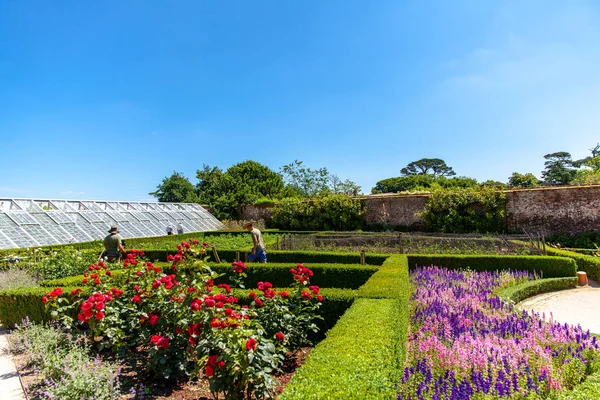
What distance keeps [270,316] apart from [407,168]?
76.1m

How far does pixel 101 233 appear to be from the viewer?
50.6 feet

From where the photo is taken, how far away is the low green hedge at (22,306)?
5.30 metres

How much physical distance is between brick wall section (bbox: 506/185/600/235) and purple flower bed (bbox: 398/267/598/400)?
560 inches

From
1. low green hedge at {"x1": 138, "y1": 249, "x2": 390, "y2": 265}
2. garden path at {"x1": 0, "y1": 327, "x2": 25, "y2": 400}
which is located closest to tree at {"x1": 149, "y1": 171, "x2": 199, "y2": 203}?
low green hedge at {"x1": 138, "y1": 249, "x2": 390, "y2": 265}

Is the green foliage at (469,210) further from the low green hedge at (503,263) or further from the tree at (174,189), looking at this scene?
the tree at (174,189)

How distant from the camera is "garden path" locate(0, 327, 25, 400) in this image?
3.41 metres

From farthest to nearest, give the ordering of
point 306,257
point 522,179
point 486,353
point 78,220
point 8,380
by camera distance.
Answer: point 522,179, point 78,220, point 306,257, point 8,380, point 486,353

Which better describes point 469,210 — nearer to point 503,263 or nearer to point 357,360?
point 503,263

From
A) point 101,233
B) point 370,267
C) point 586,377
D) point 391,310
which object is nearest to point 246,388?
point 391,310

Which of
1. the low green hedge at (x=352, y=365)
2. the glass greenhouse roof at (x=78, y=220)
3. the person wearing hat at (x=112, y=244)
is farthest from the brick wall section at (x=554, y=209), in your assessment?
the glass greenhouse roof at (x=78, y=220)

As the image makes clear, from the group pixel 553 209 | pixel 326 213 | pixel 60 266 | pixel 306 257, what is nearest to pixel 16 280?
pixel 60 266

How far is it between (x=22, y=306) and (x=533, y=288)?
9.97m

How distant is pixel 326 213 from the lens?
2227 cm

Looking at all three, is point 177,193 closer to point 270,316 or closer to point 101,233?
point 101,233
